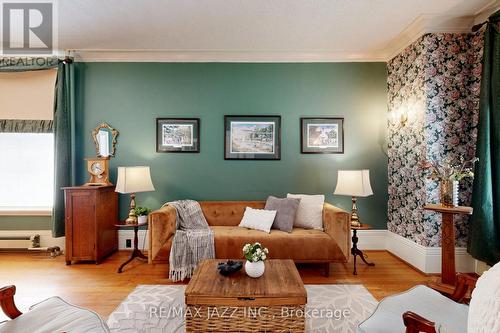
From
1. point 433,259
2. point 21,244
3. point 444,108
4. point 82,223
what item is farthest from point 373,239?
point 21,244

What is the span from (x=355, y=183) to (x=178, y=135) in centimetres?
258

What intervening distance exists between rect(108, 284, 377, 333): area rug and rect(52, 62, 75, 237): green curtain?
6.25 ft

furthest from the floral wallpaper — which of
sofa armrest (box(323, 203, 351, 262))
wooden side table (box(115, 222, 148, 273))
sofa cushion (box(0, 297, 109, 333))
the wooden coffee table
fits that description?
wooden side table (box(115, 222, 148, 273))

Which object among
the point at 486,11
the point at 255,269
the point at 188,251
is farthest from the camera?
the point at 188,251

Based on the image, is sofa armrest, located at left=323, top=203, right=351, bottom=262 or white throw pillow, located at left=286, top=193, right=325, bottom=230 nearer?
sofa armrest, located at left=323, top=203, right=351, bottom=262

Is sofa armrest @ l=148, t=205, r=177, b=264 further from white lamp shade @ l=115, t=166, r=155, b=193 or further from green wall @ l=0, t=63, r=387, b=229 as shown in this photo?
green wall @ l=0, t=63, r=387, b=229

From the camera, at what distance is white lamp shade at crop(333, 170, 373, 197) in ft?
10.6

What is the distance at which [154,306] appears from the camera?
93.7 inches

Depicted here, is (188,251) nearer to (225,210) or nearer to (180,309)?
(180,309)

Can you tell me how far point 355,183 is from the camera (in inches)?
129

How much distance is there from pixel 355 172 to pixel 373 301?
1477mm

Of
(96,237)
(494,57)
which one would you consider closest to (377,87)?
(494,57)

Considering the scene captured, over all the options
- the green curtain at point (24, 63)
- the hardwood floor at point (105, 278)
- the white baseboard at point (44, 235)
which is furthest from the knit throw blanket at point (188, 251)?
the green curtain at point (24, 63)

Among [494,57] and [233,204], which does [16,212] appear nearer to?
[233,204]
